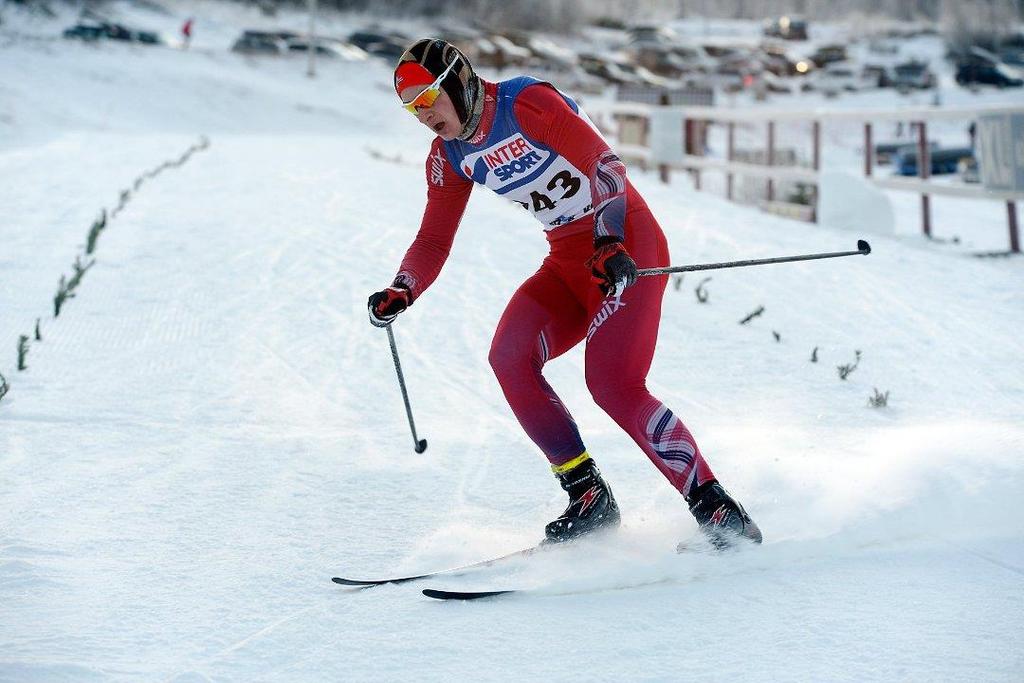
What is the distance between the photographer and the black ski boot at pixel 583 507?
3420mm

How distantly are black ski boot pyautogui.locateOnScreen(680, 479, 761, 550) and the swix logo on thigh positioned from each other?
57 centimetres

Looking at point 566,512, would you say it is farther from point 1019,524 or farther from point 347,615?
point 1019,524

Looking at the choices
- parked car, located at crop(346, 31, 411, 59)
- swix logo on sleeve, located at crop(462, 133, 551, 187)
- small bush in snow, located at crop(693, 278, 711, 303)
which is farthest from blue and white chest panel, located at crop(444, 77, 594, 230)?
parked car, located at crop(346, 31, 411, 59)

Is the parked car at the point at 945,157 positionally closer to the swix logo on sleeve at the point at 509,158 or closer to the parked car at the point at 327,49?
the swix logo on sleeve at the point at 509,158

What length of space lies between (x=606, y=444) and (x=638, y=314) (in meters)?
1.47

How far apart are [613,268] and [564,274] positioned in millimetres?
580

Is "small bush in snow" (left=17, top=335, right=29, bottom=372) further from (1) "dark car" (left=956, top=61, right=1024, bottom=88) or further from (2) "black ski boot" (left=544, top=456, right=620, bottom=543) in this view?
(1) "dark car" (left=956, top=61, right=1024, bottom=88)

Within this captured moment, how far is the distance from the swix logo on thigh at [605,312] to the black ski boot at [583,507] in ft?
1.50

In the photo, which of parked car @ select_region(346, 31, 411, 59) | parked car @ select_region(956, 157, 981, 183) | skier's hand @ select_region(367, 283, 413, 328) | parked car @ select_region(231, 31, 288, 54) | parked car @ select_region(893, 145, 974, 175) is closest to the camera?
skier's hand @ select_region(367, 283, 413, 328)

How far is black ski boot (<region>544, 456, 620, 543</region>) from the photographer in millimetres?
3420

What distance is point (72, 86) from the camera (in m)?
28.0

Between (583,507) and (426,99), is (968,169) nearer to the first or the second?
(583,507)

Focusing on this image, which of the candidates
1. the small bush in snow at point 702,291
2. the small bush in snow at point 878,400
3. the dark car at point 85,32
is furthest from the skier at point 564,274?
the dark car at point 85,32

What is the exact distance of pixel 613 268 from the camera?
3078mm
